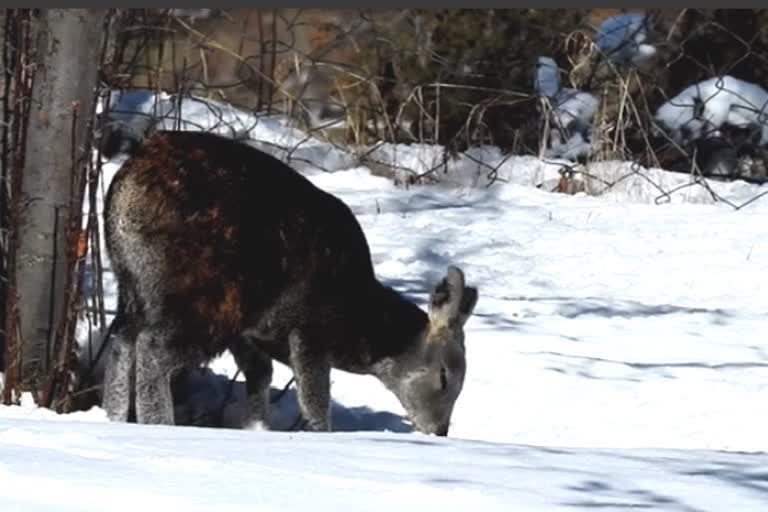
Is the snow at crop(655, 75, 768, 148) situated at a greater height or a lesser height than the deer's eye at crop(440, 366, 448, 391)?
greater

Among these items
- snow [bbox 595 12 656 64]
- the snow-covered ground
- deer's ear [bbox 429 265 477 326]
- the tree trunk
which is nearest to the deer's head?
deer's ear [bbox 429 265 477 326]

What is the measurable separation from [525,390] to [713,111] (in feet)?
23.3

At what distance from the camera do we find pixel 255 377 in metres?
9.38

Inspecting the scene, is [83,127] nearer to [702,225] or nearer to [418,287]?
[418,287]

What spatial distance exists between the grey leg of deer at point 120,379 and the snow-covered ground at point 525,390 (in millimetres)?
177

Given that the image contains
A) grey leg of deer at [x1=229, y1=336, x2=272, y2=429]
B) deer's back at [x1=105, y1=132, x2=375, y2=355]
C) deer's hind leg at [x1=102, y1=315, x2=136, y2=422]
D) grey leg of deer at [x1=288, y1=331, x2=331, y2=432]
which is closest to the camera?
deer's back at [x1=105, y1=132, x2=375, y2=355]

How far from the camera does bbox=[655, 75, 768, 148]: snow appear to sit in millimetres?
15961

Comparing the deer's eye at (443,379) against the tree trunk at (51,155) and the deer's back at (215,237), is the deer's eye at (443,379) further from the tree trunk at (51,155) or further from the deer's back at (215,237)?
the tree trunk at (51,155)

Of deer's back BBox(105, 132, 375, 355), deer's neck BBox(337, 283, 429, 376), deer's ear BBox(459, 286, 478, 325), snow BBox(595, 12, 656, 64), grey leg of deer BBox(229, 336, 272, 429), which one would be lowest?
grey leg of deer BBox(229, 336, 272, 429)

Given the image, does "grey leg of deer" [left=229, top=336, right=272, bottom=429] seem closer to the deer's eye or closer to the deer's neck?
the deer's neck

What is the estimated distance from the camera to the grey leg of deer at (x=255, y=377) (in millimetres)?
9352

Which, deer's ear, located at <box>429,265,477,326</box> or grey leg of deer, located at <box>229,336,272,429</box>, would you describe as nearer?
grey leg of deer, located at <box>229,336,272,429</box>

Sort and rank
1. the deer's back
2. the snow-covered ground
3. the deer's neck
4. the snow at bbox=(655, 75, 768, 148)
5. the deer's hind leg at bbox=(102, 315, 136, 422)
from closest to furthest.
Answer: the snow-covered ground
the deer's back
the deer's hind leg at bbox=(102, 315, 136, 422)
the deer's neck
the snow at bbox=(655, 75, 768, 148)

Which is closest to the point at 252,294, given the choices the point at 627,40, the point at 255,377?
the point at 255,377
